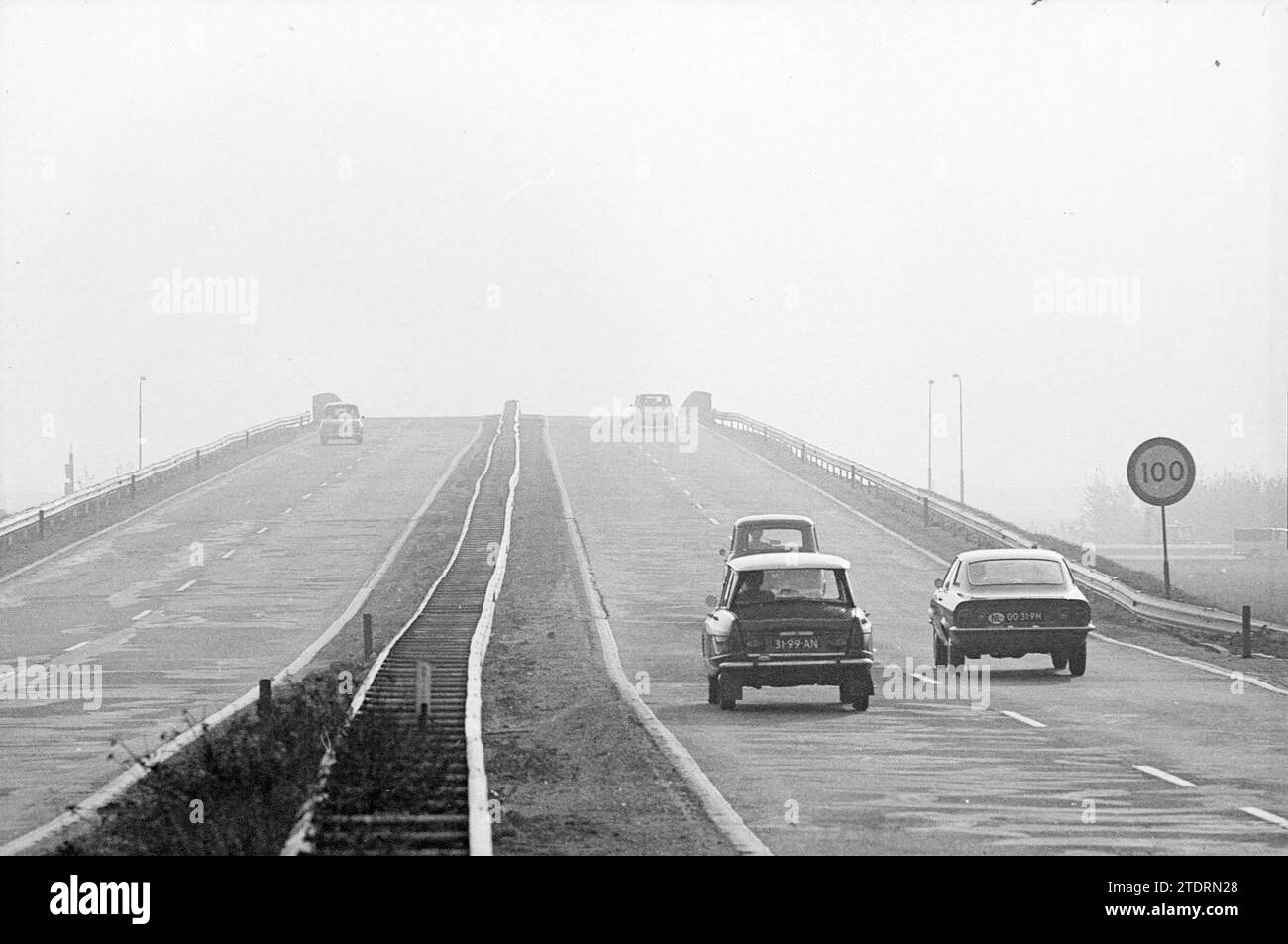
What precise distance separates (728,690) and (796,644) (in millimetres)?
1064

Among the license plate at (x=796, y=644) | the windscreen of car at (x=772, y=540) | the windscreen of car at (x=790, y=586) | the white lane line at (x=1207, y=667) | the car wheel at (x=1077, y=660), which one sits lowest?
the white lane line at (x=1207, y=667)

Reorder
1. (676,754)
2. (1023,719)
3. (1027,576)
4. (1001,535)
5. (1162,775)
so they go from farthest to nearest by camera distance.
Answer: (1001,535)
(1027,576)
(1023,719)
(676,754)
(1162,775)

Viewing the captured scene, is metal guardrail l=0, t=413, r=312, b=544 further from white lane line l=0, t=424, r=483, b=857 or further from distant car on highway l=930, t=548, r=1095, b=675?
distant car on highway l=930, t=548, r=1095, b=675

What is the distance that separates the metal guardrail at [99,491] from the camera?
169 ft

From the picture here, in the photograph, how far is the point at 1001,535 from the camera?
156 ft

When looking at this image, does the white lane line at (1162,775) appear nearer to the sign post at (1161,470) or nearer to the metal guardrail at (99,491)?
the sign post at (1161,470)

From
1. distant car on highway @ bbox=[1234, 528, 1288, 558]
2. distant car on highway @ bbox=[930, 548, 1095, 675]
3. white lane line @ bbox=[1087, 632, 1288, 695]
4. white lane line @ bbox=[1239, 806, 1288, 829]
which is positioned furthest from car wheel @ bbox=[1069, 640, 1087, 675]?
distant car on highway @ bbox=[1234, 528, 1288, 558]

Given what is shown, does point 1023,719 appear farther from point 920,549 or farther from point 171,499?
point 171,499

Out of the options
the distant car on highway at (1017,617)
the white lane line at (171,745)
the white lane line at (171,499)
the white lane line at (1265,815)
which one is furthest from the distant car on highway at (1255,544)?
the white lane line at (1265,815)

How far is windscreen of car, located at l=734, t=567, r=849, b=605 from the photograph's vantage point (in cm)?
2252

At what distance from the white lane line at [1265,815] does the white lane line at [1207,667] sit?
10683 millimetres

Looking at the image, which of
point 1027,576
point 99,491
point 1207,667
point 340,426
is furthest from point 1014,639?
point 340,426
